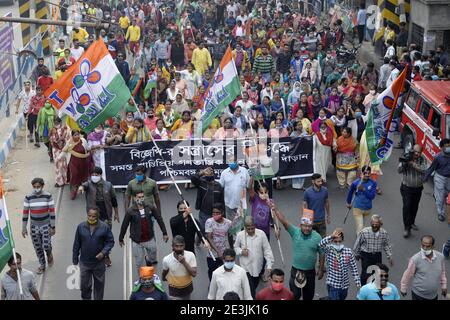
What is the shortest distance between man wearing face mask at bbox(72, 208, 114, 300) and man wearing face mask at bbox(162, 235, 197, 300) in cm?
89

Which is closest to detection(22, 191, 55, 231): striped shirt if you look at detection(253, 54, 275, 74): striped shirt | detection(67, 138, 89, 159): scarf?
detection(67, 138, 89, 159): scarf

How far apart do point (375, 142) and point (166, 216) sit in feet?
11.9

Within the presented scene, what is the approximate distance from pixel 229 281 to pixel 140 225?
7.66 feet

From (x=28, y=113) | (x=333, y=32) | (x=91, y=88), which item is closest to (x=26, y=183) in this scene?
(x=28, y=113)

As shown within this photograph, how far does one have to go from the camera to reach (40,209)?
11.4m

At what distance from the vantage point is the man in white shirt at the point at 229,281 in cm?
907

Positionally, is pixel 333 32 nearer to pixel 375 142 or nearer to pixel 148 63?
pixel 148 63

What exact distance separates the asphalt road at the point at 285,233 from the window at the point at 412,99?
1234 millimetres

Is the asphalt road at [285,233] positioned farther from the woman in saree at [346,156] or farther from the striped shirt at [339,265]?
the striped shirt at [339,265]

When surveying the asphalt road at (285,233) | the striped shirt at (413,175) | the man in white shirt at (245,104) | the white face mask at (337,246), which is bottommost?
the asphalt road at (285,233)

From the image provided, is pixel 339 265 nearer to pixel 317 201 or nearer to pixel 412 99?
pixel 317 201

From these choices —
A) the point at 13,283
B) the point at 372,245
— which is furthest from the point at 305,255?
the point at 13,283

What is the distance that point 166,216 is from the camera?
1417 centimetres

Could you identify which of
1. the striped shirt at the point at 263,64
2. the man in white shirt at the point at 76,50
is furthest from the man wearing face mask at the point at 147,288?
the man in white shirt at the point at 76,50
